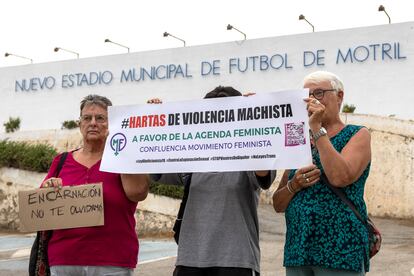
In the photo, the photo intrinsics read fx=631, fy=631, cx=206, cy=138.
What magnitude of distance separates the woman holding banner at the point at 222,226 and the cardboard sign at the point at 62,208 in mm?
589

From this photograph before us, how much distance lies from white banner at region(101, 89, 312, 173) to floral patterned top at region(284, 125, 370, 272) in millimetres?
209

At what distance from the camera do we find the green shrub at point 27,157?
19562 millimetres

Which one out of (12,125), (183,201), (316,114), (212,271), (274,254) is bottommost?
(274,254)

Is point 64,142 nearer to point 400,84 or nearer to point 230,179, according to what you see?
point 400,84

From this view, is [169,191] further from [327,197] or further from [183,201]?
[327,197]

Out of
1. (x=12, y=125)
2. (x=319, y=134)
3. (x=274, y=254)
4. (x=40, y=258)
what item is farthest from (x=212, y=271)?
(x=12, y=125)

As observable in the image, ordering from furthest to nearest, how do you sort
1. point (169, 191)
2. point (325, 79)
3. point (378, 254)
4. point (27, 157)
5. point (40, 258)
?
point (27, 157) → point (169, 191) → point (378, 254) → point (40, 258) → point (325, 79)

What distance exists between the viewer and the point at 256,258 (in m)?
3.79

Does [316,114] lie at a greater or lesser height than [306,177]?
greater

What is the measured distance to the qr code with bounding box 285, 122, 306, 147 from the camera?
3.73 metres

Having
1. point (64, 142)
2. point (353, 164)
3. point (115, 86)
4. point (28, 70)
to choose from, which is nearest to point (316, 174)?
point (353, 164)

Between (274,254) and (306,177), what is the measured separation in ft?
28.4

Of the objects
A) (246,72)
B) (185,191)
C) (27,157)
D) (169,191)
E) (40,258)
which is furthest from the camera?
(246,72)

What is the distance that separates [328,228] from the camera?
11.6 feet
